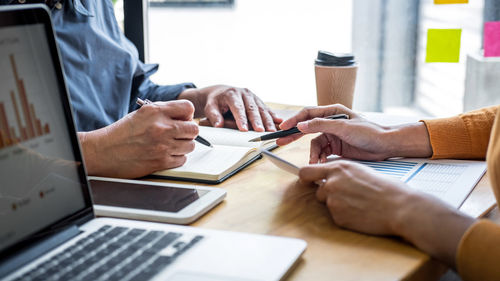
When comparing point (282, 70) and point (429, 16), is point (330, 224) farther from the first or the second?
point (282, 70)

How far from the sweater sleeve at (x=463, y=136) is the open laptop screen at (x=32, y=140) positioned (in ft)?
2.25

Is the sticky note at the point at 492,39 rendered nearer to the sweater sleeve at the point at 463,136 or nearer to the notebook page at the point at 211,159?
the sweater sleeve at the point at 463,136

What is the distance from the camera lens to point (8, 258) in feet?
1.97

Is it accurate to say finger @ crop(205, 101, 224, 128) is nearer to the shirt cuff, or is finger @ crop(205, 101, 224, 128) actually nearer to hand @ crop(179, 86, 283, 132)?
hand @ crop(179, 86, 283, 132)

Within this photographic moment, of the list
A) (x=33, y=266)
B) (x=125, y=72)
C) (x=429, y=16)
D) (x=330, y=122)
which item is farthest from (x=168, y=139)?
(x=429, y=16)

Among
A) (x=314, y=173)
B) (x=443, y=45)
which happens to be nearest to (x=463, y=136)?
(x=314, y=173)

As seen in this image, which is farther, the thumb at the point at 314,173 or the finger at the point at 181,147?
the finger at the point at 181,147

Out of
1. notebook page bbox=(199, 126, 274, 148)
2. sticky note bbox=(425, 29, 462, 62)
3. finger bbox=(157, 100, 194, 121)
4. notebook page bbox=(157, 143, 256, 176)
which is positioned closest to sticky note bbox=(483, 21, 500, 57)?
sticky note bbox=(425, 29, 462, 62)

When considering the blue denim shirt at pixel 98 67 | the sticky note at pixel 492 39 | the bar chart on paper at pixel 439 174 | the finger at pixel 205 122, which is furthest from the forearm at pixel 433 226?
the sticky note at pixel 492 39

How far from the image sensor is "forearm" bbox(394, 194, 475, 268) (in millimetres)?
688

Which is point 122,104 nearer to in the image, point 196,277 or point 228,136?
point 228,136

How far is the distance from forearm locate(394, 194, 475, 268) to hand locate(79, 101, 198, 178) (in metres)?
0.44

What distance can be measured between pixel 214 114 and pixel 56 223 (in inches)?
27.0

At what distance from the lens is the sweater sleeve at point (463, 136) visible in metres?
1.04
